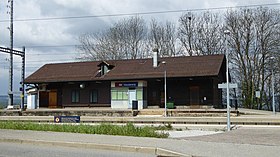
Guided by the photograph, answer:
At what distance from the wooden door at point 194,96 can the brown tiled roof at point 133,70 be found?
208 cm

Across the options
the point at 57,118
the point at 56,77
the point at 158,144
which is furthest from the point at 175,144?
the point at 56,77

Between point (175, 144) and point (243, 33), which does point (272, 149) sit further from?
point (243, 33)

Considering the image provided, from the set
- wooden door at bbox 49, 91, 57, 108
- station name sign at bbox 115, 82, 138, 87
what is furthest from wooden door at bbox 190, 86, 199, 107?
wooden door at bbox 49, 91, 57, 108

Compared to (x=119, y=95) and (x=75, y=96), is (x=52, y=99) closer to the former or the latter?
(x=75, y=96)

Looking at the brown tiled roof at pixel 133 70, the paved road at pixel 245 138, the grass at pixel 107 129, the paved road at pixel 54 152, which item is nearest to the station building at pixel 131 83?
the brown tiled roof at pixel 133 70

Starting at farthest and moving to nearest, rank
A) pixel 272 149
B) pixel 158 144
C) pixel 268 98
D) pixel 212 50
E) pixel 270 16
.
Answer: pixel 212 50 < pixel 268 98 < pixel 270 16 < pixel 158 144 < pixel 272 149

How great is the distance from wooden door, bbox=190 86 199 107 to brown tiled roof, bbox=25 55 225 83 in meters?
2.08

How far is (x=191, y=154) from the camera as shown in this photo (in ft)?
34.8

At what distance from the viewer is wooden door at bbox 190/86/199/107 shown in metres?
42.0

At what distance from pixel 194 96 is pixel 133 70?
8578 mm

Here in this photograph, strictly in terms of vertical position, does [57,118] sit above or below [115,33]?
below

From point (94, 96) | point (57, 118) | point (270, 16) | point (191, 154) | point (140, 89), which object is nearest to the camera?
point (191, 154)

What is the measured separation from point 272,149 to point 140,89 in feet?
105

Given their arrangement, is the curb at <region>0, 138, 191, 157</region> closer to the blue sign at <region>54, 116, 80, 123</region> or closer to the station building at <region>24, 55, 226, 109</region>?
the blue sign at <region>54, 116, 80, 123</region>
